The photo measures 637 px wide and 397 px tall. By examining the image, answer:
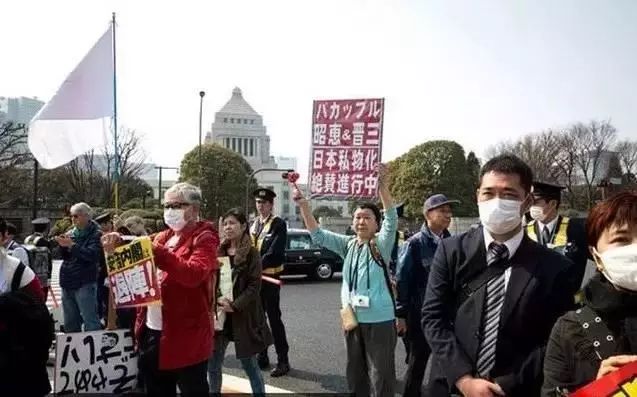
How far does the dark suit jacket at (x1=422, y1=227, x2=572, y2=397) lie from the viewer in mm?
2547

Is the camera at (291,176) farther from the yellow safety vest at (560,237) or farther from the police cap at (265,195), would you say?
the yellow safety vest at (560,237)

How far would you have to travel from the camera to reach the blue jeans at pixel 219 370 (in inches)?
196

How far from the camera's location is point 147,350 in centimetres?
392

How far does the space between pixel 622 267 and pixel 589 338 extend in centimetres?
26

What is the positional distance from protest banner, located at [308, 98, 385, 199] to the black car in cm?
1138

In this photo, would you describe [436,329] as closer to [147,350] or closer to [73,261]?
[147,350]

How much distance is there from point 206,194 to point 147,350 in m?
49.6

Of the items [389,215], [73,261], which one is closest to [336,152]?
[389,215]

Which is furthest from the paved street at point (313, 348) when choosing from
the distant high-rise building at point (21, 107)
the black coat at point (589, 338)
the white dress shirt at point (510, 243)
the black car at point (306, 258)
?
the distant high-rise building at point (21, 107)

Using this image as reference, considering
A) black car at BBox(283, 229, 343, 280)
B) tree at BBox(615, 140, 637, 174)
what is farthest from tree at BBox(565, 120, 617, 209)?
black car at BBox(283, 229, 343, 280)

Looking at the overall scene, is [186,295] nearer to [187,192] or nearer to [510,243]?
[187,192]

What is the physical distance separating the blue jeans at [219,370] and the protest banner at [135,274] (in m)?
1.25

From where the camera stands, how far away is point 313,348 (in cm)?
779

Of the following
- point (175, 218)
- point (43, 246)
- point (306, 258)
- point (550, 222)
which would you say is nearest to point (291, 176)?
point (175, 218)
